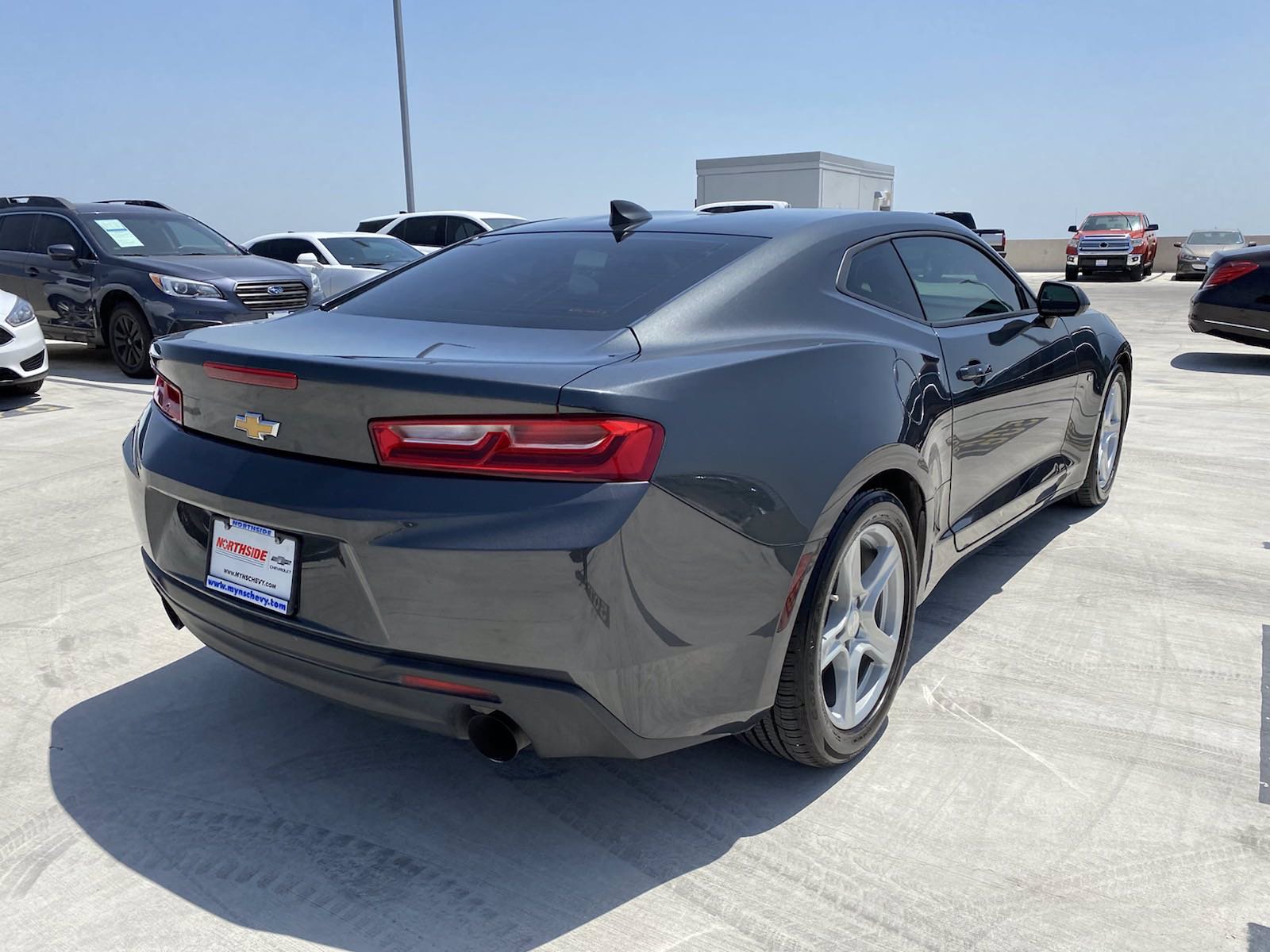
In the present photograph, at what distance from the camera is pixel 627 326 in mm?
2480

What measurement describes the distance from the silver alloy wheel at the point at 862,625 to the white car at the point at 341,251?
34.9 ft

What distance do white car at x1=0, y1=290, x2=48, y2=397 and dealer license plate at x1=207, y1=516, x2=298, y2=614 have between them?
6.78m

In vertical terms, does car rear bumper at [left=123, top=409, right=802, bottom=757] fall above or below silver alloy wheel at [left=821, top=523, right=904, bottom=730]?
above

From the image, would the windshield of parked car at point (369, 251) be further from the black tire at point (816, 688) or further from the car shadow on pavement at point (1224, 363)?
the black tire at point (816, 688)

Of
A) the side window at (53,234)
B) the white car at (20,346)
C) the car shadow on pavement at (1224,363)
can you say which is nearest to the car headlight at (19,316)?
the white car at (20,346)

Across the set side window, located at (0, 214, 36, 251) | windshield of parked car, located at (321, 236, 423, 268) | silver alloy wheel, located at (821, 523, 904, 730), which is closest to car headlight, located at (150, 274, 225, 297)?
side window, located at (0, 214, 36, 251)

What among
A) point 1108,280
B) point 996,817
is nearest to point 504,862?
point 996,817

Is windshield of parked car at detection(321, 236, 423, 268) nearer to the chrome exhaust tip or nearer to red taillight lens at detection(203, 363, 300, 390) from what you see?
red taillight lens at detection(203, 363, 300, 390)

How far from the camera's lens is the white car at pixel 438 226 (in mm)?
15430

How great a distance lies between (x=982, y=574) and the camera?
437 cm

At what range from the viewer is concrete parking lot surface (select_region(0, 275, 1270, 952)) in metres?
2.23

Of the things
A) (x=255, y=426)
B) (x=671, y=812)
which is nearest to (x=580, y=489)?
(x=255, y=426)

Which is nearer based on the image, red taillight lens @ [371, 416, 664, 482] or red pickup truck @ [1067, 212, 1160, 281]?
red taillight lens @ [371, 416, 664, 482]

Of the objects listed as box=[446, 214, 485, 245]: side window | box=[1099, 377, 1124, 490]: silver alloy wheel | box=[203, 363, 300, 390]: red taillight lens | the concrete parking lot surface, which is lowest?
the concrete parking lot surface
